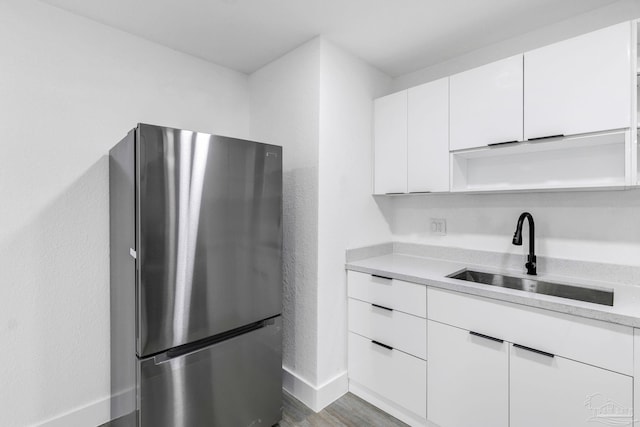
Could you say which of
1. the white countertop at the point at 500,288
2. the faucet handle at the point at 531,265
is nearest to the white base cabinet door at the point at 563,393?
the white countertop at the point at 500,288

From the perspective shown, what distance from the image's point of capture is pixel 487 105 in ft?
5.77

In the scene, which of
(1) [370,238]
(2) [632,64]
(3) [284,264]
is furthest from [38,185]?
(2) [632,64]

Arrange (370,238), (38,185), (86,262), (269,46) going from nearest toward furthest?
(38,185), (86,262), (269,46), (370,238)

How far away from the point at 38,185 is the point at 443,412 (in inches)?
98.3

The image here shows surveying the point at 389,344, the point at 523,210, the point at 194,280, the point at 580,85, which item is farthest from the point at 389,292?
the point at 580,85

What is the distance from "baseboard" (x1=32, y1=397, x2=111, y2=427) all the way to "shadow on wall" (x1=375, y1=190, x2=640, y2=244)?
2241 millimetres

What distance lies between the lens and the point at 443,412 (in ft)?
5.38

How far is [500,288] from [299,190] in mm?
1296

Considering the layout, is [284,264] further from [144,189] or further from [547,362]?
[547,362]

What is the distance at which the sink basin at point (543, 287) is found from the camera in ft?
5.09

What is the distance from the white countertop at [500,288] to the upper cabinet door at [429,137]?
543mm

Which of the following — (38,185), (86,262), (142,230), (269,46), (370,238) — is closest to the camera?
(142,230)

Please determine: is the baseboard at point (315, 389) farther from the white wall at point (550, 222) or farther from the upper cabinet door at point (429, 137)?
the upper cabinet door at point (429, 137)

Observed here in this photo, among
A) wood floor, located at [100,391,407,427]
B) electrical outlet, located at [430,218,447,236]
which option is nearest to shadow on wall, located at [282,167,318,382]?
wood floor, located at [100,391,407,427]
